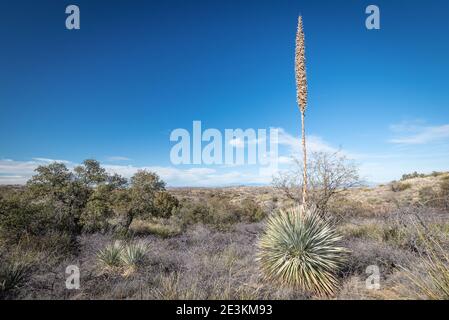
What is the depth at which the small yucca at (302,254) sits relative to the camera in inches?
192

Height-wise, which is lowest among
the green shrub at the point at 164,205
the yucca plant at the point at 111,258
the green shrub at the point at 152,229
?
the green shrub at the point at 152,229

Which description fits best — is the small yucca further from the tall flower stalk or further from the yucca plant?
the yucca plant

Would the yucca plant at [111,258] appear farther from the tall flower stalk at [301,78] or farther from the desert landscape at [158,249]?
the tall flower stalk at [301,78]

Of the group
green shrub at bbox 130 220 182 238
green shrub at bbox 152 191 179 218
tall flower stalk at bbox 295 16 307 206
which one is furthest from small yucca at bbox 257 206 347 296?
green shrub at bbox 152 191 179 218

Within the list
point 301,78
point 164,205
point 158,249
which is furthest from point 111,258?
point 164,205

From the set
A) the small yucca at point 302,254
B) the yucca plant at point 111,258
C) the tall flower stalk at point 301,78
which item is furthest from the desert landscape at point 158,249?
the tall flower stalk at point 301,78

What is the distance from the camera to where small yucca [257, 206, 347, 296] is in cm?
487

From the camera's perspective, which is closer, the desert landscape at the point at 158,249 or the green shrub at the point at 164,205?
the desert landscape at the point at 158,249

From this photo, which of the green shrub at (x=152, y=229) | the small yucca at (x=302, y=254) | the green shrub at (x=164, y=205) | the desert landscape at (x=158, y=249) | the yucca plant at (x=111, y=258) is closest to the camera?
the desert landscape at (x=158, y=249)

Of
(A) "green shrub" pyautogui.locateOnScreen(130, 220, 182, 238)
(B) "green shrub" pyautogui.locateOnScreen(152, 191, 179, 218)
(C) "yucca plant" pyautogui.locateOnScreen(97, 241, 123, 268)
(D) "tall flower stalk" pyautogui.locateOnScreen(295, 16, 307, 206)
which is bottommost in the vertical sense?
(A) "green shrub" pyautogui.locateOnScreen(130, 220, 182, 238)

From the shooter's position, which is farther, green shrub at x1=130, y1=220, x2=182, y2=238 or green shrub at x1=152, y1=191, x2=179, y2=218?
green shrub at x1=152, y1=191, x2=179, y2=218

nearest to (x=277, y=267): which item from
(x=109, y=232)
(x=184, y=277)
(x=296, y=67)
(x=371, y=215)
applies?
(x=184, y=277)

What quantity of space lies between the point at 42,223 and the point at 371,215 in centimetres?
1470

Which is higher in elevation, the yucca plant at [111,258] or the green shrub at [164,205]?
the green shrub at [164,205]
